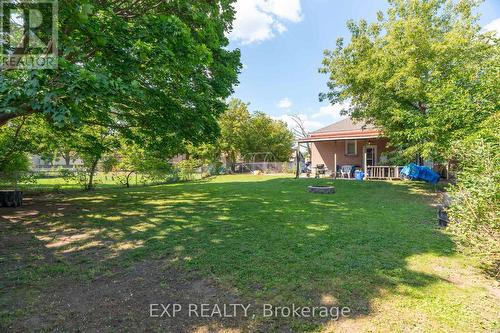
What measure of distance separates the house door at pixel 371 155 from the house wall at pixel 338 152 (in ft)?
0.79

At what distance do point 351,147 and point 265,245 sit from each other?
736 inches

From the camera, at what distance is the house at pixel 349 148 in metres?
18.0

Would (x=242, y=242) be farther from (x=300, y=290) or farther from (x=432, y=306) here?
(x=432, y=306)

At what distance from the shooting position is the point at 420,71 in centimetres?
1058

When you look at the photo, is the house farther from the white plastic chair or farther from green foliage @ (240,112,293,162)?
green foliage @ (240,112,293,162)

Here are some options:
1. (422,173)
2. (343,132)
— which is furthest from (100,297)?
(343,132)

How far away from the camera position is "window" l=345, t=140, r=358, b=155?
2069 cm

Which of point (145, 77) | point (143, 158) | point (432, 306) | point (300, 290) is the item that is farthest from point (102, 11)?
point (143, 158)

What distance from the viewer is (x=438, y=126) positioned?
8.45m

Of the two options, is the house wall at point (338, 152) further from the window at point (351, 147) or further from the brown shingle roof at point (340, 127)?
the brown shingle roof at point (340, 127)

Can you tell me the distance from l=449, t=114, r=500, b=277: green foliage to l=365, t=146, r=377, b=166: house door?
16551 mm

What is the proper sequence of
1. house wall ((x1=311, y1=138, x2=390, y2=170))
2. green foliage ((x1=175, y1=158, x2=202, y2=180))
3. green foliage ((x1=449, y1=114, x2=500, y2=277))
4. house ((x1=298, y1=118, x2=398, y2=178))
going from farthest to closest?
green foliage ((x1=175, y1=158, x2=202, y2=180)), house wall ((x1=311, y1=138, x2=390, y2=170)), house ((x1=298, y1=118, x2=398, y2=178)), green foliage ((x1=449, y1=114, x2=500, y2=277))

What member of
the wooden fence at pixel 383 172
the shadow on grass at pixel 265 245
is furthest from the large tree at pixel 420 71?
the wooden fence at pixel 383 172

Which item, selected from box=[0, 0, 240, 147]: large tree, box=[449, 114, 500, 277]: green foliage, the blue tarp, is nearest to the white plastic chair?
the blue tarp
